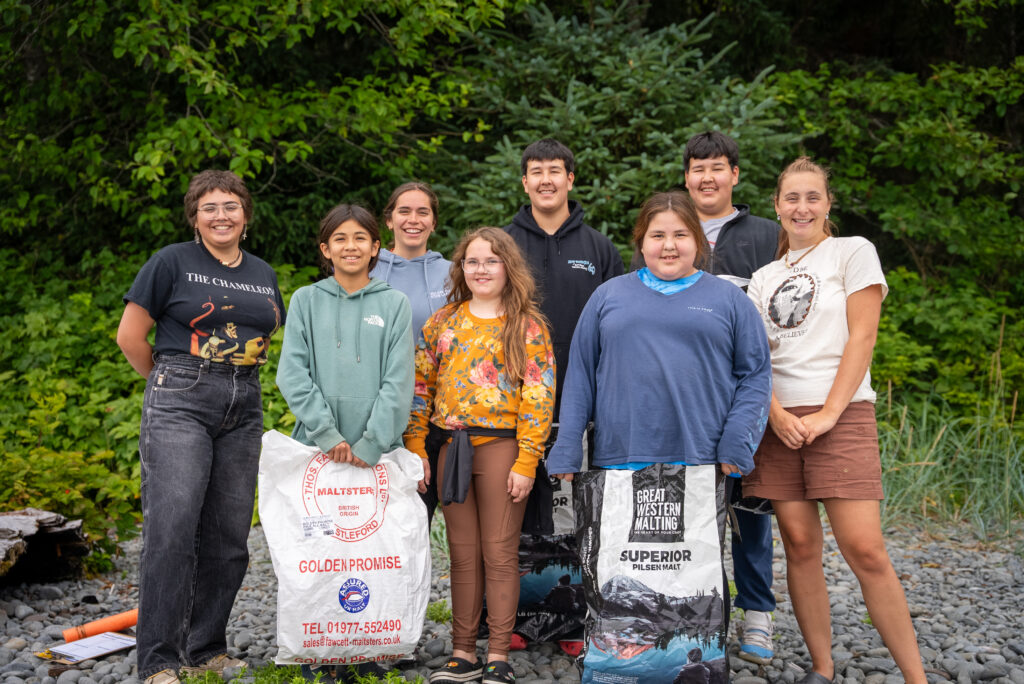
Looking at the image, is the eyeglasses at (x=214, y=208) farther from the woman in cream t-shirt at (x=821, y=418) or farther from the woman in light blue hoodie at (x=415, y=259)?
the woman in cream t-shirt at (x=821, y=418)

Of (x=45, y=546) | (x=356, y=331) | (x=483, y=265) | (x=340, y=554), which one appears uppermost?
(x=483, y=265)

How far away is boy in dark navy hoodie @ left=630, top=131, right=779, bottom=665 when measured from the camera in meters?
3.57

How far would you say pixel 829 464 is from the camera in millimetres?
2920

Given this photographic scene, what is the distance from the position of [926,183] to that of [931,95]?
2.95ft

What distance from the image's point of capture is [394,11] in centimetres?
677

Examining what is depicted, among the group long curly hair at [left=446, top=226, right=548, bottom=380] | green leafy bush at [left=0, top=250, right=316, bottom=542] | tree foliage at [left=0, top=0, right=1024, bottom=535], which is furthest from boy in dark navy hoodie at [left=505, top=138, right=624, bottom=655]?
green leafy bush at [left=0, top=250, right=316, bottom=542]

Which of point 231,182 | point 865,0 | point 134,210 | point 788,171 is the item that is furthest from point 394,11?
point 865,0

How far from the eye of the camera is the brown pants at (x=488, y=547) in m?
3.15

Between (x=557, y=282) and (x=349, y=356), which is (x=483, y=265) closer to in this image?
(x=557, y=282)

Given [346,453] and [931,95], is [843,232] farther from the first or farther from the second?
[346,453]

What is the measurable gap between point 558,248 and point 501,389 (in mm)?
807

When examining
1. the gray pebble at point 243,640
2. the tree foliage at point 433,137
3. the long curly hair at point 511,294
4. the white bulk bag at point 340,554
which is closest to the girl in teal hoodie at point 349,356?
the white bulk bag at point 340,554

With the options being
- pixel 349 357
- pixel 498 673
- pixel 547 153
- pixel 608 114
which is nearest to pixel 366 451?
pixel 349 357

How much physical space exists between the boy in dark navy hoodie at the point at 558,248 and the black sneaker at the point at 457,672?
108 cm
